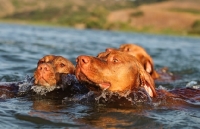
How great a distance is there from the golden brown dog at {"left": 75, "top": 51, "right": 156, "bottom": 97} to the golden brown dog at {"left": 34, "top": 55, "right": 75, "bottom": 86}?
1040 mm

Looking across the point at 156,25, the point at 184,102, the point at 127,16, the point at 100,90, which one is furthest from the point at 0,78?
the point at 127,16

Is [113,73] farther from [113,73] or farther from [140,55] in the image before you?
[140,55]

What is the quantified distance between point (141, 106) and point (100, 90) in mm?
674

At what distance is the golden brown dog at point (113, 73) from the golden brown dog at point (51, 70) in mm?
1040

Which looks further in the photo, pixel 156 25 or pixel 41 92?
pixel 156 25

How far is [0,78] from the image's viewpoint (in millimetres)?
8828

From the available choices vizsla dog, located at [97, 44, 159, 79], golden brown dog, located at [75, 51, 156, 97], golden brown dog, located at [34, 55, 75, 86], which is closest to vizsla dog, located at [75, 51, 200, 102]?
golden brown dog, located at [75, 51, 156, 97]

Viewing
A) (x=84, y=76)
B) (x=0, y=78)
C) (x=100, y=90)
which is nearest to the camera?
(x=84, y=76)

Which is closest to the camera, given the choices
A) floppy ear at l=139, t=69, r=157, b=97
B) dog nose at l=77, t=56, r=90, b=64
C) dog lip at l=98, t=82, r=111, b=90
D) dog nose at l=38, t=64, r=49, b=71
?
dog nose at l=77, t=56, r=90, b=64

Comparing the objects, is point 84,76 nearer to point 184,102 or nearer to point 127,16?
point 184,102

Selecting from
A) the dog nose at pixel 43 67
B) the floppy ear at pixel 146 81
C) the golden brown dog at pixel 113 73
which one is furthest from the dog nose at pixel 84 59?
the dog nose at pixel 43 67

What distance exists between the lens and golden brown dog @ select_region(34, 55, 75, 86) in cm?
660

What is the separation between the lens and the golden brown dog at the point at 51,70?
6.60 meters

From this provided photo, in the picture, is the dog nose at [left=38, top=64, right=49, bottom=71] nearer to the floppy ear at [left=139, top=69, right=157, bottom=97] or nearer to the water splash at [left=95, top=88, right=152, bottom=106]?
the water splash at [left=95, top=88, right=152, bottom=106]
